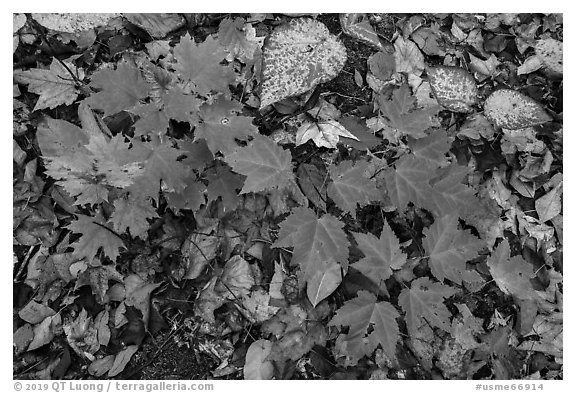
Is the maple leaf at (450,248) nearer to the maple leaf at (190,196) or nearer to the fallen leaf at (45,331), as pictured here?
the maple leaf at (190,196)

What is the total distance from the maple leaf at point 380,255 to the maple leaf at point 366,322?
0.39 feet

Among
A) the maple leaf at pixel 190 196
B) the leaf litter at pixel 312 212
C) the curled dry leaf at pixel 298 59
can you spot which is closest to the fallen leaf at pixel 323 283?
the leaf litter at pixel 312 212

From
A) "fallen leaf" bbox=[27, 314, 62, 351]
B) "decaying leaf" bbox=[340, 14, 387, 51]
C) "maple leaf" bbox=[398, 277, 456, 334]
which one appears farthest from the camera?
"decaying leaf" bbox=[340, 14, 387, 51]

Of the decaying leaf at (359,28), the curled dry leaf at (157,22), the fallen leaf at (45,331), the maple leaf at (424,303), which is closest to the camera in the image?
the maple leaf at (424,303)

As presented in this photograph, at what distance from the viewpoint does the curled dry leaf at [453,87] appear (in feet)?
8.62

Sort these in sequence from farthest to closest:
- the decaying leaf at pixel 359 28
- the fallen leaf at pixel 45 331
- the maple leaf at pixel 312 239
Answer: the decaying leaf at pixel 359 28
the fallen leaf at pixel 45 331
the maple leaf at pixel 312 239

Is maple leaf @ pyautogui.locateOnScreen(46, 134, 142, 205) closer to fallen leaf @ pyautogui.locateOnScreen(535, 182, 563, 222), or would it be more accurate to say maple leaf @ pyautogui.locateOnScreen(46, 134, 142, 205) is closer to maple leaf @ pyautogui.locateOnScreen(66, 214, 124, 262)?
maple leaf @ pyautogui.locateOnScreen(66, 214, 124, 262)

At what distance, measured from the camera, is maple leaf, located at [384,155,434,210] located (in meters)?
2.21

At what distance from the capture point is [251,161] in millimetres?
2074

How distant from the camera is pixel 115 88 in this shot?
2.02m

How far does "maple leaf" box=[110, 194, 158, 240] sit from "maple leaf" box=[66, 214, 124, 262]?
0.24 ft

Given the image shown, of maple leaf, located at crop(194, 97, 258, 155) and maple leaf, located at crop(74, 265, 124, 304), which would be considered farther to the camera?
maple leaf, located at crop(74, 265, 124, 304)

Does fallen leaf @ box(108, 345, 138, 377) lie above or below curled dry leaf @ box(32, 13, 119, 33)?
below

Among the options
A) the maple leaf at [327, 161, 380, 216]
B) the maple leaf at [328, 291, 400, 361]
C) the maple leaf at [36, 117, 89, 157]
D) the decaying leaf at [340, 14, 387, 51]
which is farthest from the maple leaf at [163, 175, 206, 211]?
the decaying leaf at [340, 14, 387, 51]
